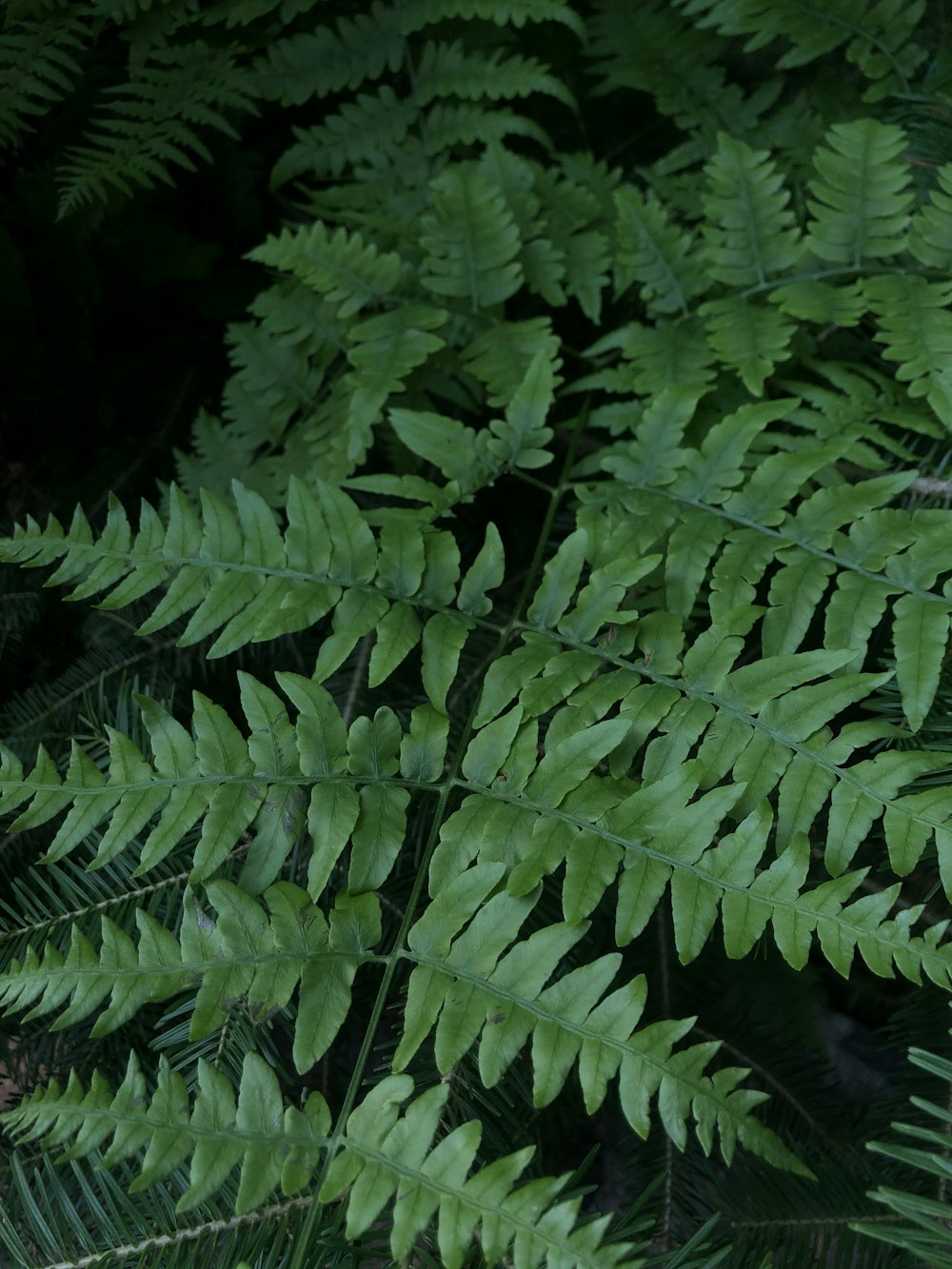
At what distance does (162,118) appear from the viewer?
1536 millimetres

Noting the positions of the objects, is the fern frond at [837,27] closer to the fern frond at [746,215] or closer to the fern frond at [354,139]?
the fern frond at [746,215]

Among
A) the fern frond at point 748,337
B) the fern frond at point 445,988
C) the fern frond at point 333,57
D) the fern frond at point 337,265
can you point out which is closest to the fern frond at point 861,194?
the fern frond at point 748,337

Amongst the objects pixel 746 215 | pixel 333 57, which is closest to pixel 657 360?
pixel 746 215

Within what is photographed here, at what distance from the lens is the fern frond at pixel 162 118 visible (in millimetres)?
1478

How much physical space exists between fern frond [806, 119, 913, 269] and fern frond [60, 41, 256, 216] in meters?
0.87

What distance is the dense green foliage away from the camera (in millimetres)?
883

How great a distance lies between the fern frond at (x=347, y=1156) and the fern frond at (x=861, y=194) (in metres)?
1.21


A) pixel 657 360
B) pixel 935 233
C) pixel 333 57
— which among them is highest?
pixel 333 57

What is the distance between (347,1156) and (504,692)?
488mm

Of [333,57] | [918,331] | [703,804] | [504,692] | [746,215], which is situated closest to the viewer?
[703,804]

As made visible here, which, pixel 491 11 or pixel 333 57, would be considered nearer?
pixel 491 11

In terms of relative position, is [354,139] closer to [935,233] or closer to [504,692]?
[935,233]

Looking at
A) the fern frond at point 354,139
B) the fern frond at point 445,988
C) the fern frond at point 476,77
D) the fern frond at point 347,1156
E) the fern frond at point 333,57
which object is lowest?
the fern frond at point 347,1156

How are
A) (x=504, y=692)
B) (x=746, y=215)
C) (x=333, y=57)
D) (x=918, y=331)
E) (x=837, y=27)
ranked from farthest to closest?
1. (x=333, y=57)
2. (x=837, y=27)
3. (x=746, y=215)
4. (x=918, y=331)
5. (x=504, y=692)
